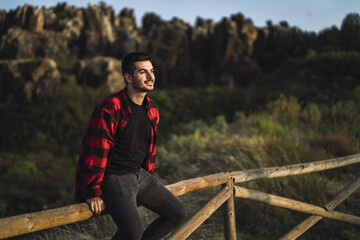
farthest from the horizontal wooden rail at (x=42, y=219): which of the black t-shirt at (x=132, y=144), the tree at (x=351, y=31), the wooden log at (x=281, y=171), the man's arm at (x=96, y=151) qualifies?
the tree at (x=351, y=31)

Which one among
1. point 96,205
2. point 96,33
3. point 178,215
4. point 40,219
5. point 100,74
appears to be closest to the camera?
point 40,219

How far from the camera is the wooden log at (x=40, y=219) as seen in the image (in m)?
1.57

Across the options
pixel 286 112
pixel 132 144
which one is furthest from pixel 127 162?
pixel 286 112

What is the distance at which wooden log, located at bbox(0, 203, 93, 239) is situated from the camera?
5.15 ft

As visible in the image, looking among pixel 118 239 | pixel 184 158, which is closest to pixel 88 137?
pixel 118 239

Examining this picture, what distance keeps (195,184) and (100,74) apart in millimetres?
35678

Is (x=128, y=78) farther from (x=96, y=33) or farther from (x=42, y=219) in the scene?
(x=96, y=33)

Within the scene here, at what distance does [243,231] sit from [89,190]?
10.5ft

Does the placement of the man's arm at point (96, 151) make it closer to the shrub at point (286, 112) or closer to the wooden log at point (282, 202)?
the wooden log at point (282, 202)

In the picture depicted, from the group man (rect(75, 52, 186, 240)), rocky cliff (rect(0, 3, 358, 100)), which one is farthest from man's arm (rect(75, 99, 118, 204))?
rocky cliff (rect(0, 3, 358, 100))

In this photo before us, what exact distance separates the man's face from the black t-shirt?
14 cm

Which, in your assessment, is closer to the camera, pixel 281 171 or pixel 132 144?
pixel 132 144

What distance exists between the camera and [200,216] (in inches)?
93.8

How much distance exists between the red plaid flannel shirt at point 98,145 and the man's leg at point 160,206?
400 millimetres
